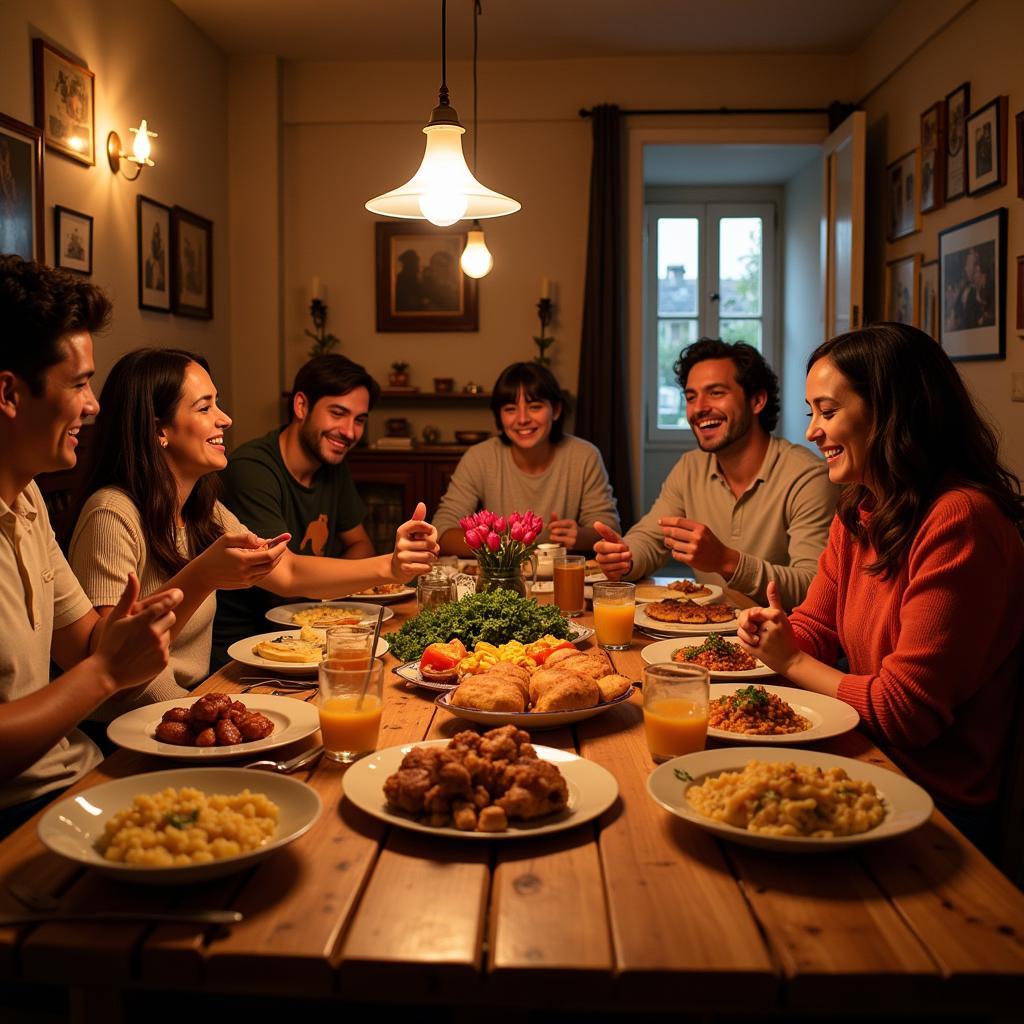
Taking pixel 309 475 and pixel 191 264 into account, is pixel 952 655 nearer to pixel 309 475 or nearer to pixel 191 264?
pixel 309 475

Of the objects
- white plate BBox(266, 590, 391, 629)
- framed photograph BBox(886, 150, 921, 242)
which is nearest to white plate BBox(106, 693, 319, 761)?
white plate BBox(266, 590, 391, 629)

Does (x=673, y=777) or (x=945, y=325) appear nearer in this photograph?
(x=673, y=777)

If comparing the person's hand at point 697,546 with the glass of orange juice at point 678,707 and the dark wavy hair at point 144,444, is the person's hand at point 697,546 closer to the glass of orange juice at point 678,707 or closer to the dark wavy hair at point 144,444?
the glass of orange juice at point 678,707

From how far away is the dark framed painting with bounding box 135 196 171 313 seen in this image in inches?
184

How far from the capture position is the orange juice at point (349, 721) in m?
1.44

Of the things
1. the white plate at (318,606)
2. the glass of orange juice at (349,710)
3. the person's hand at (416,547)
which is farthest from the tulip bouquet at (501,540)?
the glass of orange juice at (349,710)

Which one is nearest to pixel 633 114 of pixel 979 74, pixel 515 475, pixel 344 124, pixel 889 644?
pixel 344 124

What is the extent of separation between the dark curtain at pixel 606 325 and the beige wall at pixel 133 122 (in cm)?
205

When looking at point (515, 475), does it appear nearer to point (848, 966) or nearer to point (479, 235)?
point (479, 235)

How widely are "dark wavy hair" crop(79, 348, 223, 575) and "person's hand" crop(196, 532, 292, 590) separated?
1.00 feet

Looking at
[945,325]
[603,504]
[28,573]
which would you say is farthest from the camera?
[945,325]

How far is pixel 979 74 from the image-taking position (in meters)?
4.07

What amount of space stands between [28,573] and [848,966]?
4.35ft

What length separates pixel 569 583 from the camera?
2473 millimetres
